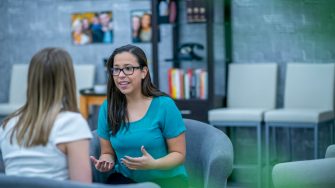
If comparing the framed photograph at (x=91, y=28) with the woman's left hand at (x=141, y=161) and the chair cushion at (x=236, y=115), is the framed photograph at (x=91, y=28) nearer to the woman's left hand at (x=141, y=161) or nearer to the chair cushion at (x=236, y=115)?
the chair cushion at (x=236, y=115)

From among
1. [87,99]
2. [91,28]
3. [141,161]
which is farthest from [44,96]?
[91,28]

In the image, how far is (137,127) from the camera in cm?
207

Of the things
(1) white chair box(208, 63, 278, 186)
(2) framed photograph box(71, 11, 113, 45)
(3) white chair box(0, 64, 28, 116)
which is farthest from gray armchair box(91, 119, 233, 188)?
(3) white chair box(0, 64, 28, 116)

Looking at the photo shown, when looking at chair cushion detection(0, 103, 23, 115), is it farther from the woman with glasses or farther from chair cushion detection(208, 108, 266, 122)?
the woman with glasses

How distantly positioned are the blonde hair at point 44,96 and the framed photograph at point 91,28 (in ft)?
14.6

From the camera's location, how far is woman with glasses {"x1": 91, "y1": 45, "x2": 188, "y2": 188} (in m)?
2.04

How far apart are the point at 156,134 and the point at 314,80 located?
3005mm

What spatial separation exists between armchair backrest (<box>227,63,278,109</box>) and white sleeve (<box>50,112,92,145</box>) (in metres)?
3.63

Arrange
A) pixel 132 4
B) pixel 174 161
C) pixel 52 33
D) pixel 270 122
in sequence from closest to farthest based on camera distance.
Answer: pixel 174 161, pixel 270 122, pixel 132 4, pixel 52 33

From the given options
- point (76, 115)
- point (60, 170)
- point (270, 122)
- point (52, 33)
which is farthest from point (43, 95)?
point (52, 33)

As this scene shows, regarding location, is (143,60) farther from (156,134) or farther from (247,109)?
(247,109)

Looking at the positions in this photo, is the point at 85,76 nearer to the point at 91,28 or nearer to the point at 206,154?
the point at 91,28

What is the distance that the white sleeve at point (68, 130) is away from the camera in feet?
4.71

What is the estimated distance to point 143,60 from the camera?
210 cm
